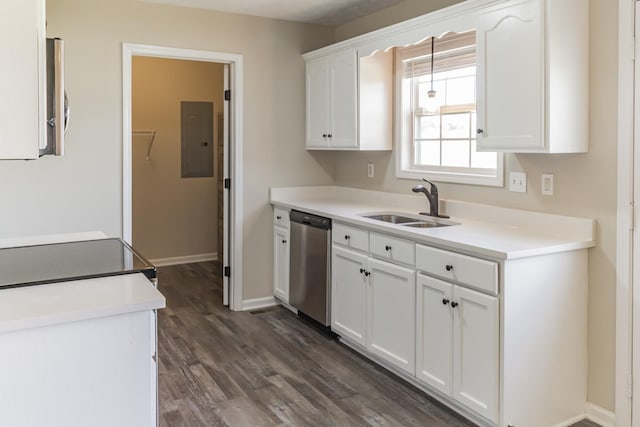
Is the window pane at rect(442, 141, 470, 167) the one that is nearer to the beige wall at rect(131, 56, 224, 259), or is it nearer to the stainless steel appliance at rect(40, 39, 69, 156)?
the stainless steel appliance at rect(40, 39, 69, 156)

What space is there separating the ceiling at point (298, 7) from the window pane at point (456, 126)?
3.32 ft

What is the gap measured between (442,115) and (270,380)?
6.89 ft

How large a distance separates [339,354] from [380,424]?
0.92 m

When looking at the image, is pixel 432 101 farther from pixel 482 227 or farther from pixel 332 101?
pixel 482 227

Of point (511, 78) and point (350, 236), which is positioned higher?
point (511, 78)

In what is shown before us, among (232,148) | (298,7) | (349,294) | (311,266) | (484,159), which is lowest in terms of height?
(349,294)

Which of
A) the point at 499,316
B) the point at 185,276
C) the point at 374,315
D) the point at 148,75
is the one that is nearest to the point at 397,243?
the point at 374,315

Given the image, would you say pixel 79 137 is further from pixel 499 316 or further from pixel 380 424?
pixel 499 316

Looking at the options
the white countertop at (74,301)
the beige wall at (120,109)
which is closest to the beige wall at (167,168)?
the beige wall at (120,109)

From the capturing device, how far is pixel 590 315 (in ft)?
8.69

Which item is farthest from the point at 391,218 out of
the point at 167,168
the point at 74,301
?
the point at 167,168

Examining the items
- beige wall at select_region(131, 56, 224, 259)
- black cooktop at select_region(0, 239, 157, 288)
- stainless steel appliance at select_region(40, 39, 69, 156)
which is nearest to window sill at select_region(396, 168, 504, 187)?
black cooktop at select_region(0, 239, 157, 288)

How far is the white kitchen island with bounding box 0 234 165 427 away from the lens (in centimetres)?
156

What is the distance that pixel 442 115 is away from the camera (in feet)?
12.1
